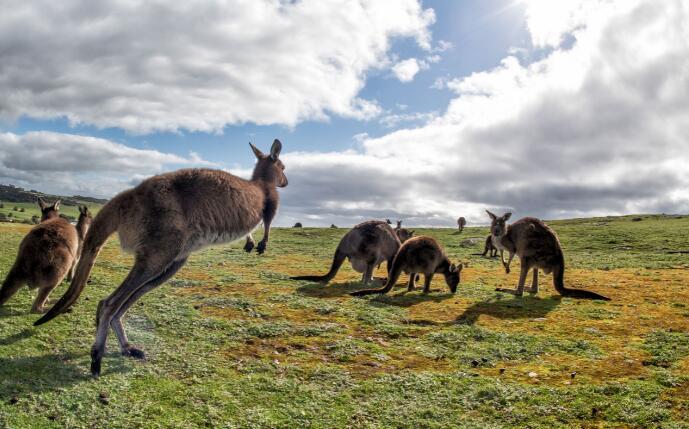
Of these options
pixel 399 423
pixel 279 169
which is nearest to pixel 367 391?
pixel 399 423

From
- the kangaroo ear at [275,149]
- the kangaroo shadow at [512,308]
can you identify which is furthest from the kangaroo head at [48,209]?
the kangaroo shadow at [512,308]

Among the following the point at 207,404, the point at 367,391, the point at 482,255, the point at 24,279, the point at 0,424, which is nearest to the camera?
the point at 0,424

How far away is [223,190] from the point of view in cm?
738

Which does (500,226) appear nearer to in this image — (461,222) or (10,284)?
(10,284)

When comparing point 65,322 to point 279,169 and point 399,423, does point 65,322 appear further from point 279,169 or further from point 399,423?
point 399,423

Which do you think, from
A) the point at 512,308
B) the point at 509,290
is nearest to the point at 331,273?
the point at 512,308

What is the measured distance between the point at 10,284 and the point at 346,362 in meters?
6.33

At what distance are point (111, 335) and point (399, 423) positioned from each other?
16.6 ft

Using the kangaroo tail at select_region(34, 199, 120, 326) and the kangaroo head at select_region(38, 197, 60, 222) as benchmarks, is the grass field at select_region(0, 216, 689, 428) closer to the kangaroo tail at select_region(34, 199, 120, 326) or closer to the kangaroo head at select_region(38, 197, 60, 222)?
the kangaroo tail at select_region(34, 199, 120, 326)

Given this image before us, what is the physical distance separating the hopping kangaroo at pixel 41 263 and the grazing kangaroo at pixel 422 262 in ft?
27.1

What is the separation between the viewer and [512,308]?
11.9 meters

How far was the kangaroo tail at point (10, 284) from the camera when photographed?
26.6 ft

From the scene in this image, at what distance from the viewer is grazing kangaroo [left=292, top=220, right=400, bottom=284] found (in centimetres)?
1480

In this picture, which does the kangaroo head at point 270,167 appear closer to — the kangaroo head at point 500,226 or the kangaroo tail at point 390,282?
the kangaroo tail at point 390,282
